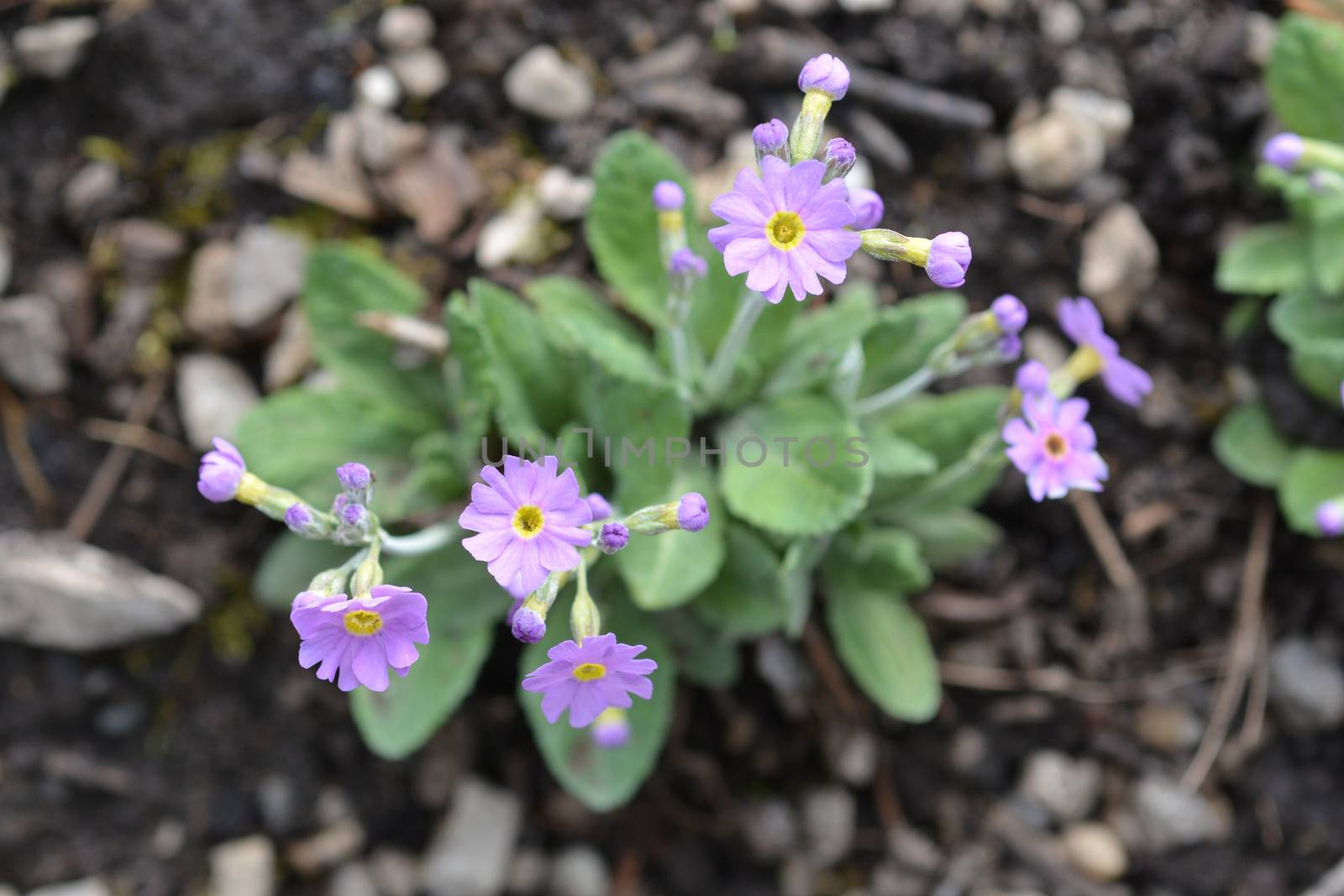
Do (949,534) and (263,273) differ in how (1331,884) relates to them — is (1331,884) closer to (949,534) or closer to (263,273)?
(949,534)

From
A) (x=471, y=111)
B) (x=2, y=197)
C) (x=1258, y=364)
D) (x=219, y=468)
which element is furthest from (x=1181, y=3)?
(x=2, y=197)

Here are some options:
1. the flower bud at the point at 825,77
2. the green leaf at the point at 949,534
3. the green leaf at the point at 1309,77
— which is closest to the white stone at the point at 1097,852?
the green leaf at the point at 949,534

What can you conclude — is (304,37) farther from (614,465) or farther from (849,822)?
(849,822)

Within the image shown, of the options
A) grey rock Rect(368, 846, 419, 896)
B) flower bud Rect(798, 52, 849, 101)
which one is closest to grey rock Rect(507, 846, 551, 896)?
grey rock Rect(368, 846, 419, 896)

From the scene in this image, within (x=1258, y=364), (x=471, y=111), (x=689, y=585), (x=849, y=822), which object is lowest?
(x=849, y=822)

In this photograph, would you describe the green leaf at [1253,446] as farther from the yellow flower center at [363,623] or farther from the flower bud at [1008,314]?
the yellow flower center at [363,623]

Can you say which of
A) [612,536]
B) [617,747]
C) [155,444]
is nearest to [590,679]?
[612,536]

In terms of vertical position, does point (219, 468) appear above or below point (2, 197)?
above

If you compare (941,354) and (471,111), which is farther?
(471,111)
